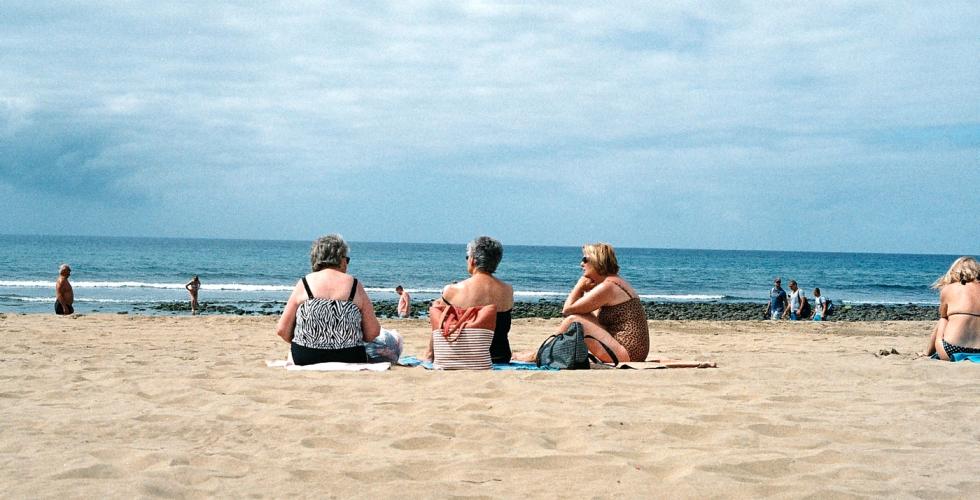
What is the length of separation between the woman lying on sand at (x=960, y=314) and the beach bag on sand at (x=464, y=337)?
474 centimetres

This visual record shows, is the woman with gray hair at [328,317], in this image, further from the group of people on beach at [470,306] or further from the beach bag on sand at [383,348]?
the beach bag on sand at [383,348]

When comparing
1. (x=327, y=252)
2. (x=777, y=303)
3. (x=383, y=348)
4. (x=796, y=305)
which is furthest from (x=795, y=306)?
(x=327, y=252)

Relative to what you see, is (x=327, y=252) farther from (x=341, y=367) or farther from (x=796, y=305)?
(x=796, y=305)

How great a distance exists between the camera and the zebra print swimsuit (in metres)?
6.85

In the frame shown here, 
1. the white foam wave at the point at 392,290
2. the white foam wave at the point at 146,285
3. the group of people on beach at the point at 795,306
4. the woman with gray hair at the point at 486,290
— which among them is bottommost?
the white foam wave at the point at 392,290

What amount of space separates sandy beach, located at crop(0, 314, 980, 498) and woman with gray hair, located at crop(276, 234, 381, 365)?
35cm

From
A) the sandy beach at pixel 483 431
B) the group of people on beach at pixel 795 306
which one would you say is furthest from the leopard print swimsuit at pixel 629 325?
the group of people on beach at pixel 795 306

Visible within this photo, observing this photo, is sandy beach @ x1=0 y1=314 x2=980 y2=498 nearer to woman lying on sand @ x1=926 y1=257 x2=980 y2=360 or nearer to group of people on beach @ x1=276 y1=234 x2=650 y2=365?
group of people on beach @ x1=276 y1=234 x2=650 y2=365

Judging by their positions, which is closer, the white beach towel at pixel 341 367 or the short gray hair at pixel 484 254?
the white beach towel at pixel 341 367

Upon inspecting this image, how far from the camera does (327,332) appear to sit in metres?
6.95

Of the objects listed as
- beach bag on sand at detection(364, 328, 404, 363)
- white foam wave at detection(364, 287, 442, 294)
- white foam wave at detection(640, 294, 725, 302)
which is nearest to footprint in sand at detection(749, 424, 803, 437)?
beach bag on sand at detection(364, 328, 404, 363)

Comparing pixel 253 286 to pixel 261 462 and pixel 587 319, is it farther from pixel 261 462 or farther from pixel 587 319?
pixel 261 462

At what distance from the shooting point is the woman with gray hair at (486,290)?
7.38 meters

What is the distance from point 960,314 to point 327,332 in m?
6.45
